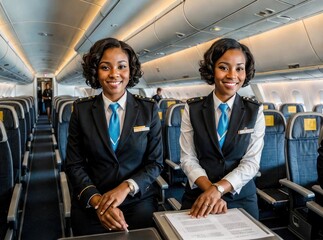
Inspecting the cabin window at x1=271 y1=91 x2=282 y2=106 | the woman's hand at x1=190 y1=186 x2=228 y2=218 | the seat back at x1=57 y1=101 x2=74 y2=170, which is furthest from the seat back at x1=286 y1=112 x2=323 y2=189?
the cabin window at x1=271 y1=91 x2=282 y2=106

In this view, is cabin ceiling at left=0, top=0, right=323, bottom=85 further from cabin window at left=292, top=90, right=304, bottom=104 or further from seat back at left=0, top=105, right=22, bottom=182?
cabin window at left=292, top=90, right=304, bottom=104

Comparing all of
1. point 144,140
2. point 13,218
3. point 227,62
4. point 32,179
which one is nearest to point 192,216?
point 144,140

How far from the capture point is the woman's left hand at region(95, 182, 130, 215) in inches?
66.2

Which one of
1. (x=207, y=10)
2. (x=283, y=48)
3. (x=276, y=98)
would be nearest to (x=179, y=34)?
(x=207, y=10)

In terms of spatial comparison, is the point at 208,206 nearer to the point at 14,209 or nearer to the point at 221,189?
the point at 221,189

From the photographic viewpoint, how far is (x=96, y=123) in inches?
75.8

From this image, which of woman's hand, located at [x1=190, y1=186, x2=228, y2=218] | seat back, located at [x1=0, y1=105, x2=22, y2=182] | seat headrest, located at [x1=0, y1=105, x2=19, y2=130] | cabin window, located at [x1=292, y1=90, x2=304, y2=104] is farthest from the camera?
cabin window, located at [x1=292, y1=90, x2=304, y2=104]

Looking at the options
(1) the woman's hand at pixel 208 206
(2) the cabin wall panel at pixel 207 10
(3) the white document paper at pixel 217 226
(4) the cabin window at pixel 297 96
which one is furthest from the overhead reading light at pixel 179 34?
(4) the cabin window at pixel 297 96

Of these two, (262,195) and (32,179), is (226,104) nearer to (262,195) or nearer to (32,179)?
(262,195)

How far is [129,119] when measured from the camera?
6.45ft

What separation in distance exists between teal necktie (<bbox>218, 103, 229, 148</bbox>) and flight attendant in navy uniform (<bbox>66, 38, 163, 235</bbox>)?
1.29 ft

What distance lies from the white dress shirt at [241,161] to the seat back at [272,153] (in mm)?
1537

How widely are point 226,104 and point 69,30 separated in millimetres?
6751

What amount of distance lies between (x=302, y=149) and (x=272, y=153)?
0.54m
